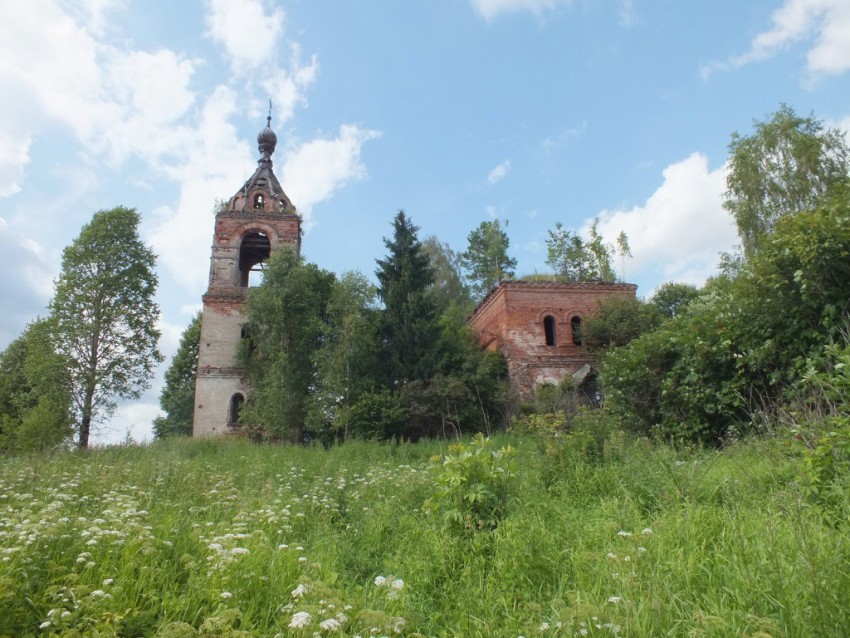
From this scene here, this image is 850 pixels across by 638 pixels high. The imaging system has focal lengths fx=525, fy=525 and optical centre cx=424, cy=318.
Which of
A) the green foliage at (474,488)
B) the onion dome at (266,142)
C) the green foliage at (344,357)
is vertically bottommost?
the green foliage at (474,488)

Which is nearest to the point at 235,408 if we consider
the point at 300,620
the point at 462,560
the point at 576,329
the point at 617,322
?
the point at 576,329

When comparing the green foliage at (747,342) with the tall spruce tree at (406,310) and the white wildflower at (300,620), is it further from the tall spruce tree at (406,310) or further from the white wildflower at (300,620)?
the tall spruce tree at (406,310)

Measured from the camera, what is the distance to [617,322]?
24.7 meters

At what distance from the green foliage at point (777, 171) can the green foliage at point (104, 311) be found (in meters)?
26.5

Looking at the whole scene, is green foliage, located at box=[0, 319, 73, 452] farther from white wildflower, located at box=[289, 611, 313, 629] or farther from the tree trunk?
white wildflower, located at box=[289, 611, 313, 629]

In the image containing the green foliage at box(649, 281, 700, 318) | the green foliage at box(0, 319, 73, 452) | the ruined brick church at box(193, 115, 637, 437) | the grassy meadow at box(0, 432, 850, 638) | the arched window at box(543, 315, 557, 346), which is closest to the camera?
the grassy meadow at box(0, 432, 850, 638)

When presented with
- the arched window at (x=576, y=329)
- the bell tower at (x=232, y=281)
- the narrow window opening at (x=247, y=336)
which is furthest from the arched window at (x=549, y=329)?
the narrow window opening at (x=247, y=336)

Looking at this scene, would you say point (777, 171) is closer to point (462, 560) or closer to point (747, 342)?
point (747, 342)

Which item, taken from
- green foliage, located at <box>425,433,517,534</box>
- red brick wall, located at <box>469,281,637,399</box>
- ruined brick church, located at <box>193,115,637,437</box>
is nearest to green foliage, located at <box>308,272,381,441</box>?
ruined brick church, located at <box>193,115,637,437</box>

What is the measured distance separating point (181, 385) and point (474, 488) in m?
36.5

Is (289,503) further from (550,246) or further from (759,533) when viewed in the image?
(550,246)

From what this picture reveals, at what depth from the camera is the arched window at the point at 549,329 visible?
26.1 metres

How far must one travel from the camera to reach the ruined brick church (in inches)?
941

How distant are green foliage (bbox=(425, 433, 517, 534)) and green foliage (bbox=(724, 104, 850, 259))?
69.0ft
